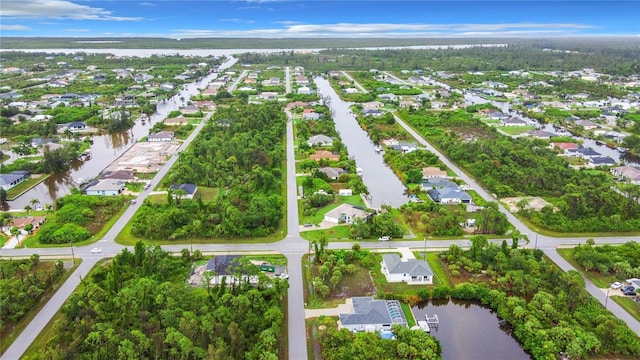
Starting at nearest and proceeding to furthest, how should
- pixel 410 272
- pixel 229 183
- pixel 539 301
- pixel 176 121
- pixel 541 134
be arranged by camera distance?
pixel 539 301 → pixel 410 272 → pixel 229 183 → pixel 541 134 → pixel 176 121

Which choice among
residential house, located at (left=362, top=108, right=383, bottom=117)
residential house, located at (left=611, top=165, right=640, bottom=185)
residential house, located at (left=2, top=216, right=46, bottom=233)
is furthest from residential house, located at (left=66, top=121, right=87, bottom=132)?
residential house, located at (left=611, top=165, right=640, bottom=185)

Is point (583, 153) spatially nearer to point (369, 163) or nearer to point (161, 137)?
point (369, 163)

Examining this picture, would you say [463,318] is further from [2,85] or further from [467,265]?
[2,85]

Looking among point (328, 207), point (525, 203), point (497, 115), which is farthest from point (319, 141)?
point (497, 115)

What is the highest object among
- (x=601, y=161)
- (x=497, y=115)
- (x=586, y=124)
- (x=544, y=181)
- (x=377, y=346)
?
(x=497, y=115)

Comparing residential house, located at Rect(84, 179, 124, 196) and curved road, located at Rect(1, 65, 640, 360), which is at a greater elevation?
residential house, located at Rect(84, 179, 124, 196)

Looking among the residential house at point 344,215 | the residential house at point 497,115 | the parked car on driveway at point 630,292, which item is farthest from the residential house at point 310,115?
the parked car on driveway at point 630,292

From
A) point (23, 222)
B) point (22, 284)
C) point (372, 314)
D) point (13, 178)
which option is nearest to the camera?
point (372, 314)

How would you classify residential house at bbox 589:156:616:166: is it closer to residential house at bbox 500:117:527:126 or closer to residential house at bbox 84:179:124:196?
residential house at bbox 500:117:527:126
